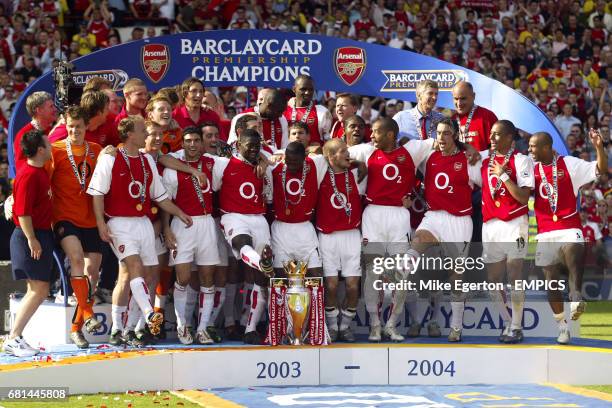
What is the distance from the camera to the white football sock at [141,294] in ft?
32.7

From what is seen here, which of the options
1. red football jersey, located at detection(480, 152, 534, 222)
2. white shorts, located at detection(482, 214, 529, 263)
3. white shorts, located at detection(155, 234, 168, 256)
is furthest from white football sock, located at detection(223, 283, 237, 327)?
red football jersey, located at detection(480, 152, 534, 222)

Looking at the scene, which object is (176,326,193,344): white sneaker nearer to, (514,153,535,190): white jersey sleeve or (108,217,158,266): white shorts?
(108,217,158,266): white shorts

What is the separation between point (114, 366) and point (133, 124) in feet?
6.51

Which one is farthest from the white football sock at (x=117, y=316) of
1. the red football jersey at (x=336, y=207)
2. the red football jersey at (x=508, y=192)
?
the red football jersey at (x=508, y=192)

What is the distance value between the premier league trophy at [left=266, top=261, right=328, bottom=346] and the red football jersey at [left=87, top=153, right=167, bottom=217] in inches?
50.9

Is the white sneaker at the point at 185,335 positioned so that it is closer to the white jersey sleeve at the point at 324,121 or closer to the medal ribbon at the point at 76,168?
the medal ribbon at the point at 76,168

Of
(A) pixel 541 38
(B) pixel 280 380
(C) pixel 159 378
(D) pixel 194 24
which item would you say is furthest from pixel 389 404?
(A) pixel 541 38

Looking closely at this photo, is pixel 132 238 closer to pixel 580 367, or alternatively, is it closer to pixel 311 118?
pixel 311 118

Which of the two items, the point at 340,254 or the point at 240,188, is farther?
the point at 340,254

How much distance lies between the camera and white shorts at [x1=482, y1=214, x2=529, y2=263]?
10531 millimetres

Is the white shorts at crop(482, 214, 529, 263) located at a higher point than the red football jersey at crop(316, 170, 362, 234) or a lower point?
lower

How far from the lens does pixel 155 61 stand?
42.4 ft

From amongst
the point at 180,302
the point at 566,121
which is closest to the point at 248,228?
the point at 180,302

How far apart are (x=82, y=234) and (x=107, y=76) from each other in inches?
116
